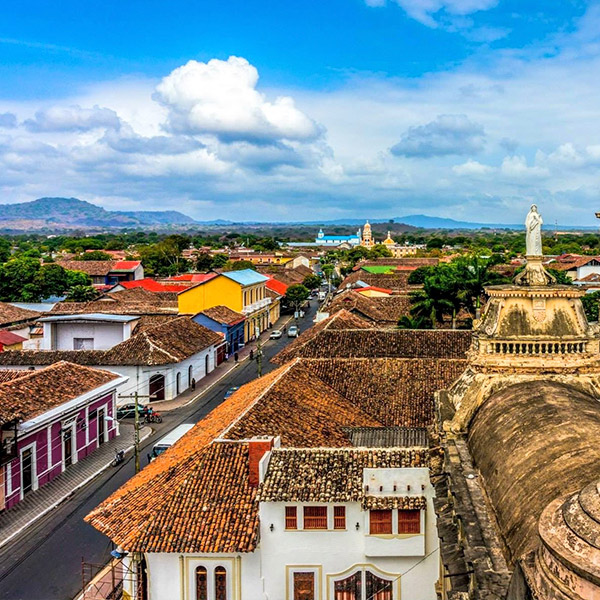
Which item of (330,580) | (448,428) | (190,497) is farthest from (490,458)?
(190,497)

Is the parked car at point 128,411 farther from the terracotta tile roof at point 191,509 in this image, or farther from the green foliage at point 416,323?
the green foliage at point 416,323

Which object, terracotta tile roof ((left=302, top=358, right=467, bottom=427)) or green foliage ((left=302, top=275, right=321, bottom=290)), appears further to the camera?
green foliage ((left=302, top=275, right=321, bottom=290))

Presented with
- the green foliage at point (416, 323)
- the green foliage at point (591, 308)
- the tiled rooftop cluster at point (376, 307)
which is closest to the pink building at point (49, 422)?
the green foliage at point (416, 323)

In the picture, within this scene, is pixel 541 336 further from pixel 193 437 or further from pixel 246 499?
pixel 193 437

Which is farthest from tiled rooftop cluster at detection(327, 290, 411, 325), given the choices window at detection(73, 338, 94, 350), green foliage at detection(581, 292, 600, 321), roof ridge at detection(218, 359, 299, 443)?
roof ridge at detection(218, 359, 299, 443)

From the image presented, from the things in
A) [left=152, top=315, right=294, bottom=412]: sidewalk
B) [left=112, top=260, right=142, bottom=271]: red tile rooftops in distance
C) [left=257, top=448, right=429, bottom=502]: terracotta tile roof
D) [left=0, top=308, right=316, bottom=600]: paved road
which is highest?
[left=112, top=260, right=142, bottom=271]: red tile rooftops in distance

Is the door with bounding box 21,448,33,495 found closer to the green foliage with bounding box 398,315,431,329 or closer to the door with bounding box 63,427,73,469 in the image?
the door with bounding box 63,427,73,469

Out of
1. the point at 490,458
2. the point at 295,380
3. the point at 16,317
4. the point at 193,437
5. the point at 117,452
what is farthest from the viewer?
the point at 16,317
